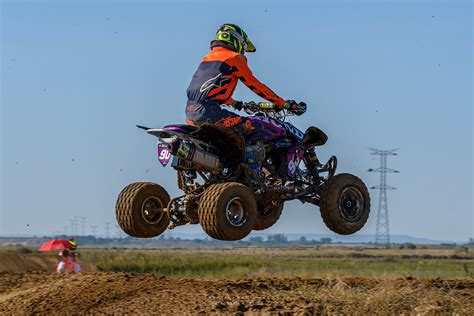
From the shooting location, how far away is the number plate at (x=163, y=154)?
1587cm

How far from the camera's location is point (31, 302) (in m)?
14.4

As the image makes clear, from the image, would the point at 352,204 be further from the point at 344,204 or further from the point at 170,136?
the point at 170,136

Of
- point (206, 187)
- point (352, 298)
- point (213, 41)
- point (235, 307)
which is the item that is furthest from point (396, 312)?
point (213, 41)

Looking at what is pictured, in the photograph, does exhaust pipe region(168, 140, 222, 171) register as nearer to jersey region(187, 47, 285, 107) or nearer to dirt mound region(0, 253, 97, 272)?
jersey region(187, 47, 285, 107)

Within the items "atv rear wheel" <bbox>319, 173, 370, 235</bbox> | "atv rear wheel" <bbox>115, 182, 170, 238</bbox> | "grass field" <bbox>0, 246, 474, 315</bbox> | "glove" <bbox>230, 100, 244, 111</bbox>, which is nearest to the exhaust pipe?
"atv rear wheel" <bbox>115, 182, 170, 238</bbox>

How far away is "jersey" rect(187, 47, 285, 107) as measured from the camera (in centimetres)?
1620

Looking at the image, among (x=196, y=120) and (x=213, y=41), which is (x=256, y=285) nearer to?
(x=196, y=120)

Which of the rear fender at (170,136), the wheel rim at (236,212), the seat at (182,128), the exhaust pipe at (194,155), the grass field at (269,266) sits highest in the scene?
the seat at (182,128)

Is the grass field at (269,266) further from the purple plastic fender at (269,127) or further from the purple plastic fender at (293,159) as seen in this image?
the purple plastic fender at (269,127)

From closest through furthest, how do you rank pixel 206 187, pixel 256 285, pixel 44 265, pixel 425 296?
pixel 425 296
pixel 256 285
pixel 206 187
pixel 44 265

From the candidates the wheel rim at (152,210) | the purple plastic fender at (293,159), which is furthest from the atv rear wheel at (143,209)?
the purple plastic fender at (293,159)

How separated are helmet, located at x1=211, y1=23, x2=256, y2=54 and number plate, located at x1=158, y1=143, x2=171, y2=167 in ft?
7.16

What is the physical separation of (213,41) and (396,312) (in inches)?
235

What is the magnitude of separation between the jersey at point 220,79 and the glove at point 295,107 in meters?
0.83
